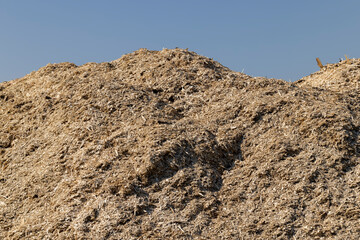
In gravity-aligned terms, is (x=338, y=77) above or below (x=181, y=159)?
above

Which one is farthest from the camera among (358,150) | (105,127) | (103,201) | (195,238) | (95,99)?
(95,99)

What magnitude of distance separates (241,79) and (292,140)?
1.95 metres

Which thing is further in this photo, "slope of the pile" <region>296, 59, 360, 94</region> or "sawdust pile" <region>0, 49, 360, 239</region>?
"slope of the pile" <region>296, 59, 360, 94</region>

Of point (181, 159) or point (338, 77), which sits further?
point (338, 77)

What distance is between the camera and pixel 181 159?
6078 mm

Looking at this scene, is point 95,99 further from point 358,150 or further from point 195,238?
point 358,150

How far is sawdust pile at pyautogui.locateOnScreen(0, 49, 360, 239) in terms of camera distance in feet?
17.8

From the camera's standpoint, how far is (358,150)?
6.34m

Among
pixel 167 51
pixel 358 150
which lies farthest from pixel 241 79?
pixel 358 150

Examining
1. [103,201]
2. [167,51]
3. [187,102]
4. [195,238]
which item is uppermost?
[167,51]

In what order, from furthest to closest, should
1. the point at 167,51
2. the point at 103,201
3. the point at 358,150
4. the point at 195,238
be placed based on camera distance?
the point at 167,51
the point at 358,150
the point at 103,201
the point at 195,238

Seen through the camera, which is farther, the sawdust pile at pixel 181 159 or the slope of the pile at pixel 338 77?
the slope of the pile at pixel 338 77

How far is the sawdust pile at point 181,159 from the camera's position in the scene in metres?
5.43

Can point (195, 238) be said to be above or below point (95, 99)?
below
